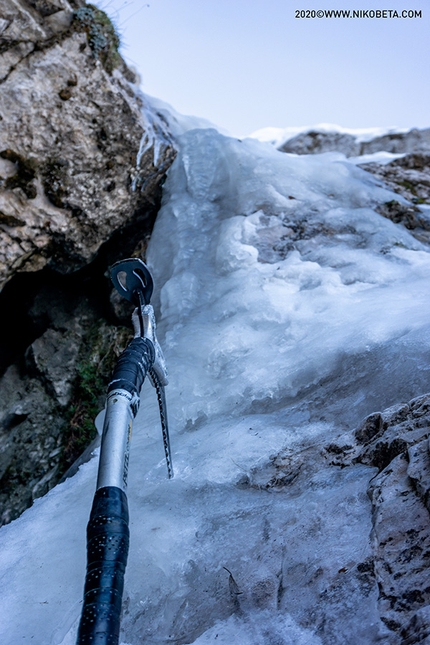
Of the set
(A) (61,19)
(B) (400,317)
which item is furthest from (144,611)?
(A) (61,19)

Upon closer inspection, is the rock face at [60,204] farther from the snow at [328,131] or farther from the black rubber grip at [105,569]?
the snow at [328,131]

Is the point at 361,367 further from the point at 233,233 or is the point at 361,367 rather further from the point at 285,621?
the point at 233,233

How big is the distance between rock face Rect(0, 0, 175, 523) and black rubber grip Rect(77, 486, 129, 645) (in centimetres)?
287

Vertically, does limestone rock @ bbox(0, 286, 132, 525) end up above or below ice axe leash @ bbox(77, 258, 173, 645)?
below

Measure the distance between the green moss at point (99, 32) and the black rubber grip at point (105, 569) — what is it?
426 cm

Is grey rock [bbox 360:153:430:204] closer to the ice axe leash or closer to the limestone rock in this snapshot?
the limestone rock

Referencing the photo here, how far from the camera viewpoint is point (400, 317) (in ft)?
8.76

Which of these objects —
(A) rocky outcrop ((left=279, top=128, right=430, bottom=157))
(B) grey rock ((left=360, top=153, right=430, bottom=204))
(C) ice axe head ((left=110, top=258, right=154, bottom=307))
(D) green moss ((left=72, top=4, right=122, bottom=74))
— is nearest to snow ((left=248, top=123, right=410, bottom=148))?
(A) rocky outcrop ((left=279, top=128, right=430, bottom=157))

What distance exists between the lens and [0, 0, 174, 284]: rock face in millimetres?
3730

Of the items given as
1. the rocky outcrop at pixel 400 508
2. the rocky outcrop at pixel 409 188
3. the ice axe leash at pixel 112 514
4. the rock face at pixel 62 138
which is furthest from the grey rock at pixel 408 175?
the ice axe leash at pixel 112 514

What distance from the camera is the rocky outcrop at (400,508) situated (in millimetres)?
1158

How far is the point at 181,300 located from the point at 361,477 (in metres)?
2.58

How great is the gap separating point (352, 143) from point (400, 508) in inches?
366

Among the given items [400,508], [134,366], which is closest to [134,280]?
[134,366]
